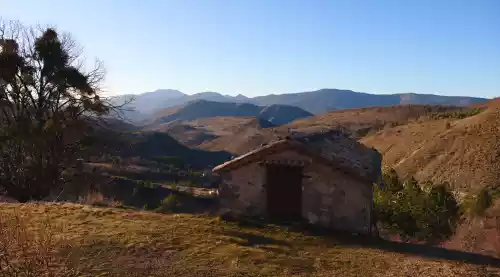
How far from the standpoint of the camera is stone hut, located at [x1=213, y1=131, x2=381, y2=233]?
13578mm

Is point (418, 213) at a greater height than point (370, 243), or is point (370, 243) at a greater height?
point (370, 243)

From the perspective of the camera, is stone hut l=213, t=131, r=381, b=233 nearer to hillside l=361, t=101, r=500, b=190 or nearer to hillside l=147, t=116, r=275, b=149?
hillside l=361, t=101, r=500, b=190

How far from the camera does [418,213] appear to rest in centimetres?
2022

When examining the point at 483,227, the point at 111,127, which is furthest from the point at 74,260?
the point at 483,227

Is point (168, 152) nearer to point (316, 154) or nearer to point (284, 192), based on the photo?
point (284, 192)

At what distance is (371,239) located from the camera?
1298 centimetres

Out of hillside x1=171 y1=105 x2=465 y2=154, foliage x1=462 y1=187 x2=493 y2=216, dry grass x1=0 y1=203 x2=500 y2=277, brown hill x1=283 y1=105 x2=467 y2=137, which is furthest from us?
brown hill x1=283 y1=105 x2=467 y2=137

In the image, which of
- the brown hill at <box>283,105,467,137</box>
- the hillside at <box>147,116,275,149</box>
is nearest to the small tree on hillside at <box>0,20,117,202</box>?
the brown hill at <box>283,105,467,137</box>

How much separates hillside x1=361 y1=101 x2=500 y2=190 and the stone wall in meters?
23.1

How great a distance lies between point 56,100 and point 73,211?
22.2 ft

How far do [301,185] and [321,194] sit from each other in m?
0.73

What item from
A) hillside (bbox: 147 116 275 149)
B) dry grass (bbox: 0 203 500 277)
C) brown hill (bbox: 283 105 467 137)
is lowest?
dry grass (bbox: 0 203 500 277)

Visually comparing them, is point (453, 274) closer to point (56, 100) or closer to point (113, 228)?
point (113, 228)

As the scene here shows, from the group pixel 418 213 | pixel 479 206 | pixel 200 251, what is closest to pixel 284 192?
pixel 200 251
